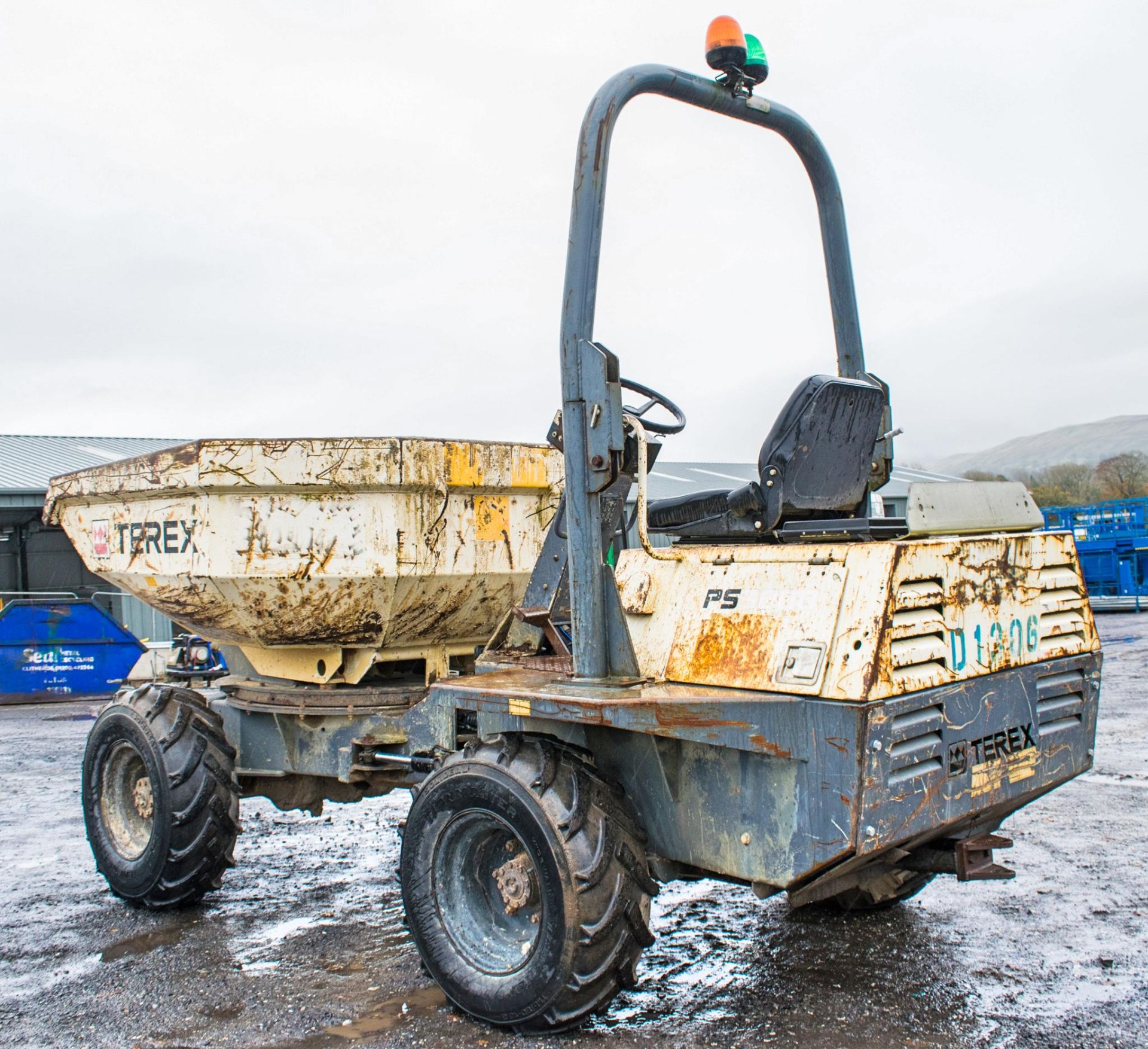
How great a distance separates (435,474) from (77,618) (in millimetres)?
10740

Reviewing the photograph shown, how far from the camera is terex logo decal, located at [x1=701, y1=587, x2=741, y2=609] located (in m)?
3.36

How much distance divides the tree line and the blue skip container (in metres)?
25.7

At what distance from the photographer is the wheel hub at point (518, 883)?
3.60 metres

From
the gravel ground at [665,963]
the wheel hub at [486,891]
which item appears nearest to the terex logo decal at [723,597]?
the wheel hub at [486,891]

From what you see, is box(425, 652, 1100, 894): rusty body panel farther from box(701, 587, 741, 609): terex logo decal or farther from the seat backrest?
the seat backrest

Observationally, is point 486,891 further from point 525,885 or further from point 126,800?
point 126,800

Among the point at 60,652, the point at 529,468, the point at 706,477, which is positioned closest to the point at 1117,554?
the point at 706,477

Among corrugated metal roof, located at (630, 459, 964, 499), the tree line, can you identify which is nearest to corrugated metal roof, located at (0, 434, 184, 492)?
corrugated metal roof, located at (630, 459, 964, 499)

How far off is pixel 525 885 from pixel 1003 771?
151cm

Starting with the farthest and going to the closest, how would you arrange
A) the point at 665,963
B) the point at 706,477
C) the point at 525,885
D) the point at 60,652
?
the point at 706,477, the point at 60,652, the point at 665,963, the point at 525,885

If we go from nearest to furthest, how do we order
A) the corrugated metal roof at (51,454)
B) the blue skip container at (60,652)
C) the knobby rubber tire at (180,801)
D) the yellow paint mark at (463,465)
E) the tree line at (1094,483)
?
the yellow paint mark at (463,465) → the knobby rubber tire at (180,801) → the blue skip container at (60,652) → the corrugated metal roof at (51,454) → the tree line at (1094,483)

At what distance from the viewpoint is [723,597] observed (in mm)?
3398

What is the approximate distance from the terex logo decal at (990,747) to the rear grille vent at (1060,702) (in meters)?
0.09

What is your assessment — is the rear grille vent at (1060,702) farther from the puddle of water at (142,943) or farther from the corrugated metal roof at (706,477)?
the corrugated metal roof at (706,477)
